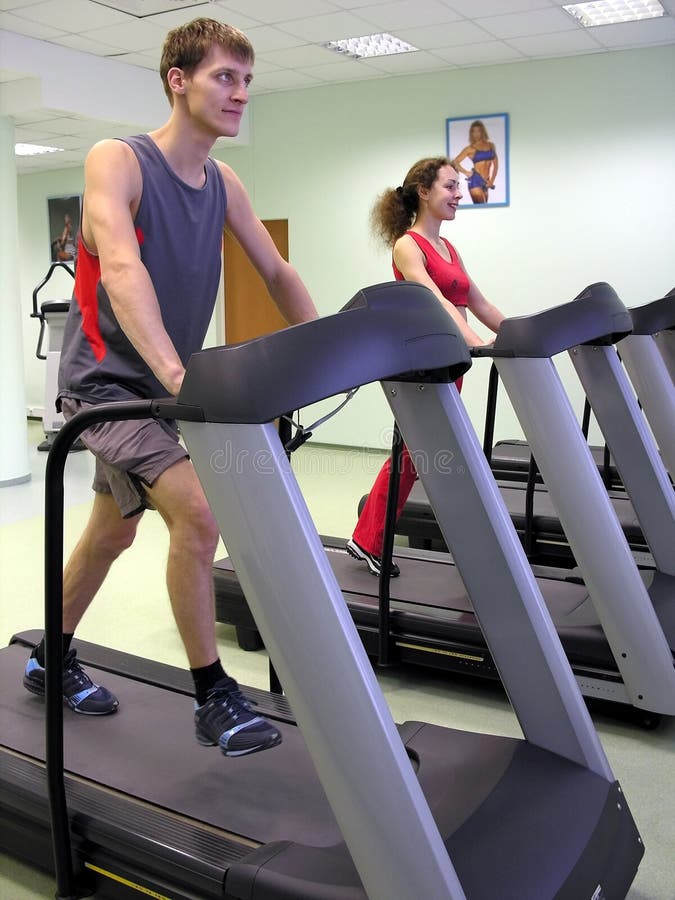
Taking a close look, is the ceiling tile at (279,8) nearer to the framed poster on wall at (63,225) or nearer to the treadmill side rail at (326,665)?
the framed poster on wall at (63,225)

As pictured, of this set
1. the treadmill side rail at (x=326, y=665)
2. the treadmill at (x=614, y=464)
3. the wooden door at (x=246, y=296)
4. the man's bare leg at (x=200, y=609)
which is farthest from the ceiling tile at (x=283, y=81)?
the treadmill side rail at (x=326, y=665)

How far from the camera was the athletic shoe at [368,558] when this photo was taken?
136 inches

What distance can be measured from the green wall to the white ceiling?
224mm

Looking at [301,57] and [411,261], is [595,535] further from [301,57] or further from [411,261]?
[301,57]

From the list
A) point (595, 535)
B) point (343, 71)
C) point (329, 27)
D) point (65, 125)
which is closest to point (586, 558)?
point (595, 535)

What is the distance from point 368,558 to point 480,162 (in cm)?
463

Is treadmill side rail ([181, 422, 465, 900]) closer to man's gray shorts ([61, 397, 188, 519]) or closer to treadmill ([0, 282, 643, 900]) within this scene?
treadmill ([0, 282, 643, 900])

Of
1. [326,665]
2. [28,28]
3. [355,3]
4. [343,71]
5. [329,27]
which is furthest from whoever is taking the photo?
[343,71]

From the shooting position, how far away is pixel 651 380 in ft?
10.9

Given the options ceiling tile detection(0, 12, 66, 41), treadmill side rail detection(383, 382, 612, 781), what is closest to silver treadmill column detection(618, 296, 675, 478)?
treadmill side rail detection(383, 382, 612, 781)

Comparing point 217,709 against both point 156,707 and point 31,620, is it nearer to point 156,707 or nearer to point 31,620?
point 156,707

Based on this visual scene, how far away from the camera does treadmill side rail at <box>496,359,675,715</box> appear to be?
254 centimetres

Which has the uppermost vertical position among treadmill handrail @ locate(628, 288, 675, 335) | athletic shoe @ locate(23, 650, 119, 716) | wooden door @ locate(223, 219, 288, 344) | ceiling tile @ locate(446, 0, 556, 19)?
ceiling tile @ locate(446, 0, 556, 19)

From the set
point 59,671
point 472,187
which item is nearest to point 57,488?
point 59,671
